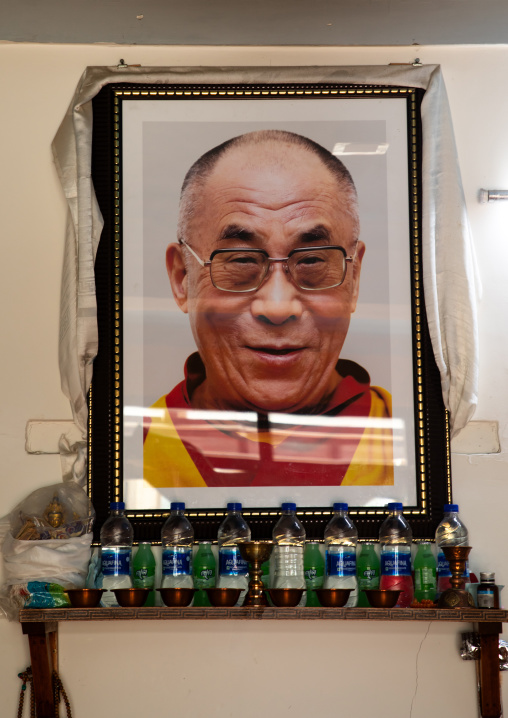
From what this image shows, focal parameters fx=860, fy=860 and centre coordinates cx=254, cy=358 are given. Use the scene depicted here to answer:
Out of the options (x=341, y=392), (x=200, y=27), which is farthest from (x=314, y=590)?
(x=200, y=27)

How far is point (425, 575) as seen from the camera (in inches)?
84.4

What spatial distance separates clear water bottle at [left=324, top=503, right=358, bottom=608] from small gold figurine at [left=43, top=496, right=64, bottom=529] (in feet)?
2.20

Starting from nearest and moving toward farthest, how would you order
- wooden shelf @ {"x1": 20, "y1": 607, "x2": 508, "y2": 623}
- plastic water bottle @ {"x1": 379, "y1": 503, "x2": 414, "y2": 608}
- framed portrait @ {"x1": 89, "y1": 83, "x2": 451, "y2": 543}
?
wooden shelf @ {"x1": 20, "y1": 607, "x2": 508, "y2": 623} → plastic water bottle @ {"x1": 379, "y1": 503, "x2": 414, "y2": 608} → framed portrait @ {"x1": 89, "y1": 83, "x2": 451, "y2": 543}

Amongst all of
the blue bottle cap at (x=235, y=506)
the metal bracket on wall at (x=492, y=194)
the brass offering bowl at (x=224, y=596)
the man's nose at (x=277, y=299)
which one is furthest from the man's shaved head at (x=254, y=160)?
the brass offering bowl at (x=224, y=596)

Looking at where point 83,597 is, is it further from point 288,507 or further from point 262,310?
point 262,310

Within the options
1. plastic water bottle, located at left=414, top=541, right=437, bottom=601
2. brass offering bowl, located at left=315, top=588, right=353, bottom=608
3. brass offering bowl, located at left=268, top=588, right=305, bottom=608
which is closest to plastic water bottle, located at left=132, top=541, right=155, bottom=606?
brass offering bowl, located at left=268, top=588, right=305, bottom=608

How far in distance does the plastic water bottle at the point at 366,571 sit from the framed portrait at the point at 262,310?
49 mm

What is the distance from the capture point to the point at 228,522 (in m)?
2.19

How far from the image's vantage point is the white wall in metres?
2.15

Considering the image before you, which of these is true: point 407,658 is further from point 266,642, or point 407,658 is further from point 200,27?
point 200,27

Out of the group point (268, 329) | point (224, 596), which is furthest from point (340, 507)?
point (268, 329)

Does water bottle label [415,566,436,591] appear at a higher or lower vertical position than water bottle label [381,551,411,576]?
lower

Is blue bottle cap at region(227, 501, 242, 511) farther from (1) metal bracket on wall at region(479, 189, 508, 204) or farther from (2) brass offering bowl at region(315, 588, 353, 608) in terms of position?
(1) metal bracket on wall at region(479, 189, 508, 204)

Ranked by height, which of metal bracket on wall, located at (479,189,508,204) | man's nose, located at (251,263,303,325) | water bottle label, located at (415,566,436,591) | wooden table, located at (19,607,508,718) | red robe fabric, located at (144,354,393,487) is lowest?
wooden table, located at (19,607,508,718)
